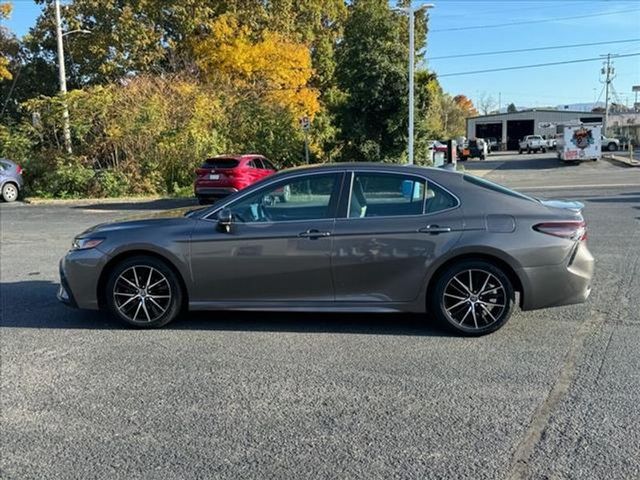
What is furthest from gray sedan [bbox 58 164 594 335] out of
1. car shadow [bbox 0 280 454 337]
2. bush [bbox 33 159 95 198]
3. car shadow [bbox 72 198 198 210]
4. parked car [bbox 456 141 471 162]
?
parked car [bbox 456 141 471 162]

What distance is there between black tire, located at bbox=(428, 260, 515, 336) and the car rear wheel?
64.7 feet

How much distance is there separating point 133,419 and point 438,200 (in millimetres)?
3122

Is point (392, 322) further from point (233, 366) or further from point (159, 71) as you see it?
point (159, 71)

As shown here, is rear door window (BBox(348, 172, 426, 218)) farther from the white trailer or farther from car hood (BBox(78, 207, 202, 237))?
the white trailer

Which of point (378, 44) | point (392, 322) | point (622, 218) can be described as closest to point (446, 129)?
point (378, 44)

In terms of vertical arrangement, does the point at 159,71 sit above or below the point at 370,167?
above

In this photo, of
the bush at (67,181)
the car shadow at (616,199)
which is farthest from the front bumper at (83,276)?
the bush at (67,181)

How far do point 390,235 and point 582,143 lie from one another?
1576 inches

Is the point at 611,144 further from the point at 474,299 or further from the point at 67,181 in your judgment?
the point at 474,299

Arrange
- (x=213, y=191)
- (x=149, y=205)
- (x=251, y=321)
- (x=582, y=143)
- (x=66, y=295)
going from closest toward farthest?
1. (x=66, y=295)
2. (x=251, y=321)
3. (x=213, y=191)
4. (x=149, y=205)
5. (x=582, y=143)

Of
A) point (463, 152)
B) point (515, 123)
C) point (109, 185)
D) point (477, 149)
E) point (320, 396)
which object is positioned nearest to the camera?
point (320, 396)

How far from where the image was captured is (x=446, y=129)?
289 feet

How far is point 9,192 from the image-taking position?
70.0 ft

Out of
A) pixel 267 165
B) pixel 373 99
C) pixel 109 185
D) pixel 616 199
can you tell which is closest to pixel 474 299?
pixel 616 199
